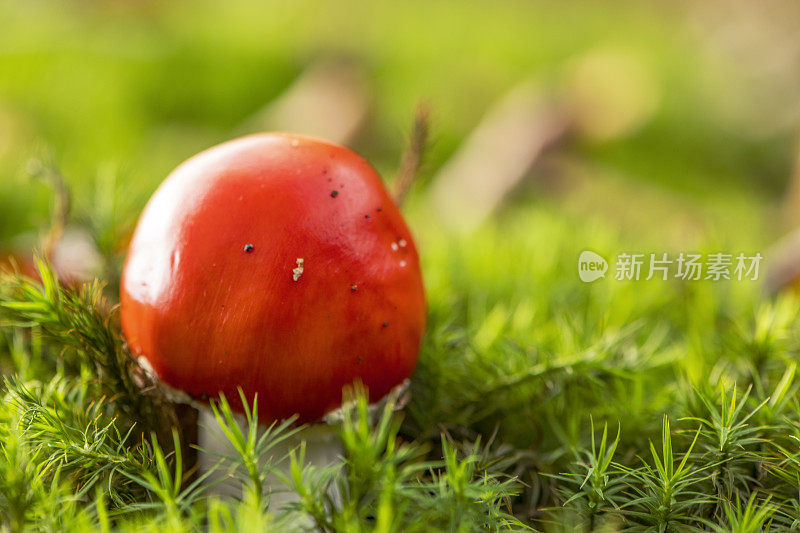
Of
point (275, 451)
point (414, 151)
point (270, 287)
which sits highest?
point (414, 151)

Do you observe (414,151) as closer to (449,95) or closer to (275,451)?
(275,451)

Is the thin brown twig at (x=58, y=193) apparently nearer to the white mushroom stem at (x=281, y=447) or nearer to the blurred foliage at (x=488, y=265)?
the blurred foliage at (x=488, y=265)

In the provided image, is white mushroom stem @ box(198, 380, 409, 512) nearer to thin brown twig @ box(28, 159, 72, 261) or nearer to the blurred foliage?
the blurred foliage

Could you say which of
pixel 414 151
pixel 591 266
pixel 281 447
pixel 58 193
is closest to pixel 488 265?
pixel 591 266

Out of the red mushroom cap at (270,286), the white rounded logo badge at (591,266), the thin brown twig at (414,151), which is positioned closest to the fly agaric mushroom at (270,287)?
the red mushroom cap at (270,286)

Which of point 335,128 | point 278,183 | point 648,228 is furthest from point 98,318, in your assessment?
point 335,128
